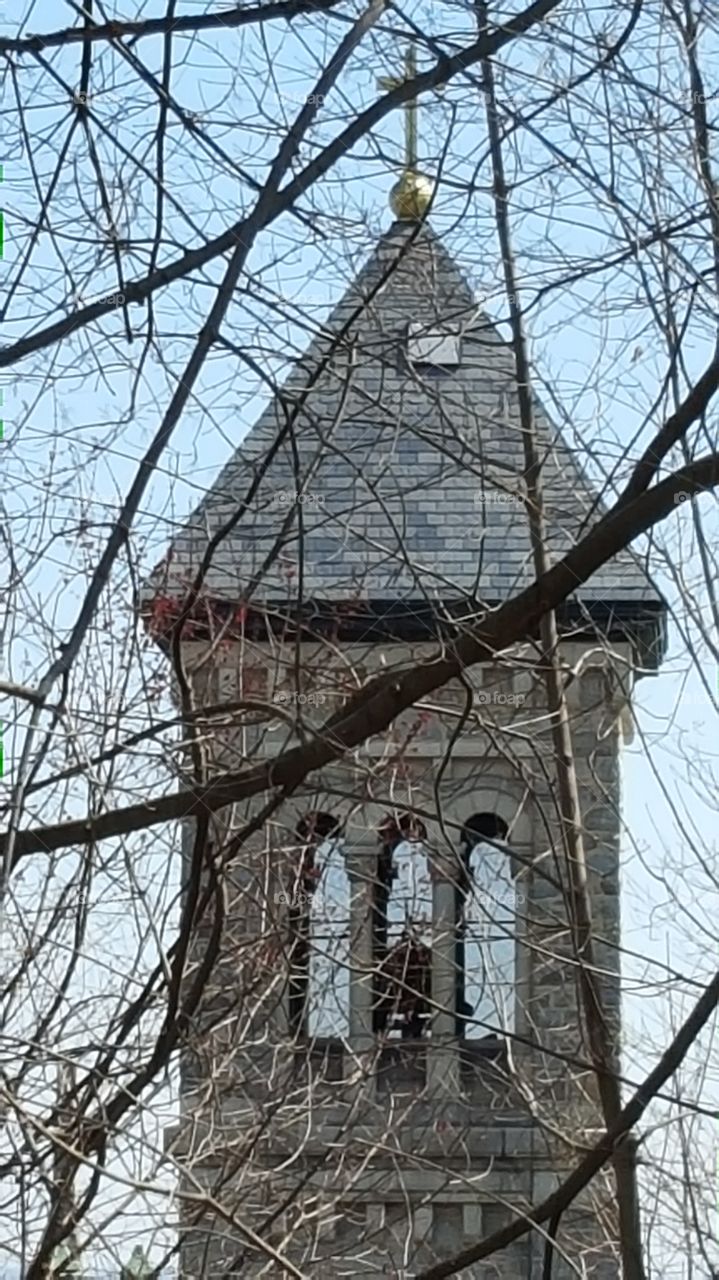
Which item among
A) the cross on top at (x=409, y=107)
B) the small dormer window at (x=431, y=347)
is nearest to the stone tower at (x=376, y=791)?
→ the small dormer window at (x=431, y=347)

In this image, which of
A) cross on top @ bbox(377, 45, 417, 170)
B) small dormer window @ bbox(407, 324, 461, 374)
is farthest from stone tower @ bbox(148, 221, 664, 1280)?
cross on top @ bbox(377, 45, 417, 170)

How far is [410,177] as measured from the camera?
4.13 meters

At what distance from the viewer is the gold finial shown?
13.0ft

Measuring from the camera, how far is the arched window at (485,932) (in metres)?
5.45

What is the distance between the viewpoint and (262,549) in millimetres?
4926

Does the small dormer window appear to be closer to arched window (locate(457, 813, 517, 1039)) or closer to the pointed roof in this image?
the pointed roof

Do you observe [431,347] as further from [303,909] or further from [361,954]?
[361,954]

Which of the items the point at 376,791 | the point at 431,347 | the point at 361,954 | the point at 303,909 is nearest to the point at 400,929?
the point at 361,954

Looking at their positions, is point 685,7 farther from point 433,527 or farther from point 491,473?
point 433,527

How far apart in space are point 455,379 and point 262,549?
23.3 inches

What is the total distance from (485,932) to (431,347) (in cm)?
276

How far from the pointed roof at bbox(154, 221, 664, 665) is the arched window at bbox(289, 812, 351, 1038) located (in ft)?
5.62

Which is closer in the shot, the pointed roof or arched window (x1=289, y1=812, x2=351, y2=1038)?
the pointed roof

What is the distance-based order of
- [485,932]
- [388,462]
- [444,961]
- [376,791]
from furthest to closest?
[444,961] → [485,932] → [376,791] → [388,462]
